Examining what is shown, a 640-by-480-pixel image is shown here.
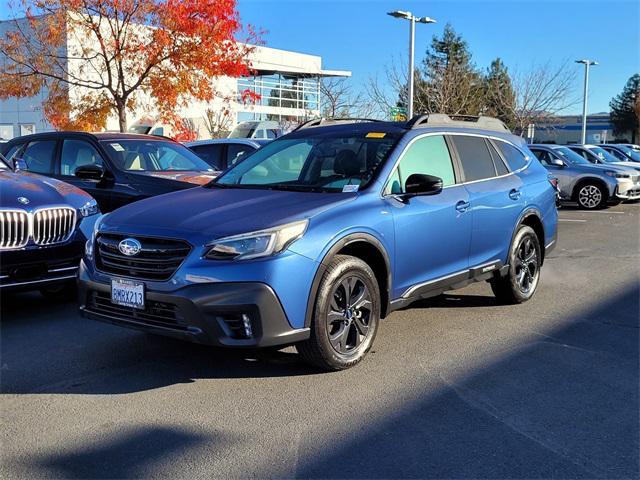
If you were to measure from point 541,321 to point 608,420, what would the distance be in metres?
2.20

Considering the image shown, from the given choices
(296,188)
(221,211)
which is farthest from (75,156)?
(221,211)

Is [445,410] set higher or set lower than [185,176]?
lower

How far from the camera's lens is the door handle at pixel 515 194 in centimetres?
634

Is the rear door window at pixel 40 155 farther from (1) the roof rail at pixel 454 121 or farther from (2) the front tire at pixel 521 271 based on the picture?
(2) the front tire at pixel 521 271

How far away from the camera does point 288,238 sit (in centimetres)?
420

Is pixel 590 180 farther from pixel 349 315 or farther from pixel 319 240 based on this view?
pixel 319 240

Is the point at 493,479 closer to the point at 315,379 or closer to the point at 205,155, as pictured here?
the point at 315,379

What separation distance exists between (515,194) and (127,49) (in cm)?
1105

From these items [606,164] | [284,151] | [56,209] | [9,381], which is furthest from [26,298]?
[606,164]

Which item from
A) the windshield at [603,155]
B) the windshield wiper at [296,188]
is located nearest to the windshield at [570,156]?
the windshield at [603,155]

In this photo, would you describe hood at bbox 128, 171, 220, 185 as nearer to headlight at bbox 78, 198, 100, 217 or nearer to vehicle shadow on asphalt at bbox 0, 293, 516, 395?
headlight at bbox 78, 198, 100, 217

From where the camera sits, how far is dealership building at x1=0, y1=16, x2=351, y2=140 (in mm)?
32688

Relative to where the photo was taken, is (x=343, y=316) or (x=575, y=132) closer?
(x=343, y=316)

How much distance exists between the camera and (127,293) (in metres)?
4.37
